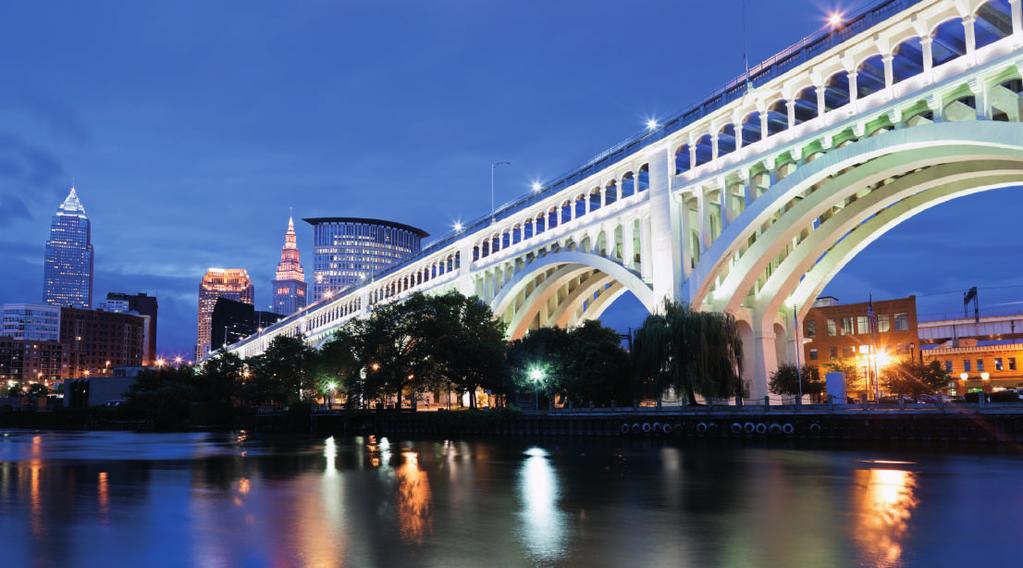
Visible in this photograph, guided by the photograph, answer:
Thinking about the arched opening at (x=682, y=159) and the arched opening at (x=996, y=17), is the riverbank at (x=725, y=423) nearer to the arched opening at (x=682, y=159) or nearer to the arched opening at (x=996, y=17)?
the arched opening at (x=682, y=159)

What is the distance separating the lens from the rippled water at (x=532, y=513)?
1341cm

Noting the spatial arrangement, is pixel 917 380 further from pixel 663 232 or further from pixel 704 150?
pixel 704 150

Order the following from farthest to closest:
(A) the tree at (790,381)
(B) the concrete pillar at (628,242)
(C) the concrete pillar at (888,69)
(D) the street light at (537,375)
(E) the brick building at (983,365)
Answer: (E) the brick building at (983,365)
(D) the street light at (537,375)
(B) the concrete pillar at (628,242)
(A) the tree at (790,381)
(C) the concrete pillar at (888,69)

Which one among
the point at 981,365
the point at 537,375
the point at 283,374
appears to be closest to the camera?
the point at 537,375

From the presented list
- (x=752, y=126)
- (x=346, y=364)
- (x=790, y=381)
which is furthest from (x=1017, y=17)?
(x=346, y=364)

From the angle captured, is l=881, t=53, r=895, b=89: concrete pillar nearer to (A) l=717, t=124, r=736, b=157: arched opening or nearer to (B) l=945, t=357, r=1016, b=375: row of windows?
(A) l=717, t=124, r=736, b=157: arched opening

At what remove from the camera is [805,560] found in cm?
1266

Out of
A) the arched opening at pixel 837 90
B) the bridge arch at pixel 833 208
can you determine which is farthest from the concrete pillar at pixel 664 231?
the arched opening at pixel 837 90

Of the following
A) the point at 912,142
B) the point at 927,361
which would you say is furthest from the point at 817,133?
the point at 927,361

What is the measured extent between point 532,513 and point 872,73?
1526 inches

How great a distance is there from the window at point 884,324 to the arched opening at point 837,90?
146ft

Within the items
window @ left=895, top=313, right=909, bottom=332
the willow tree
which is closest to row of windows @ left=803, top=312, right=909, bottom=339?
window @ left=895, top=313, right=909, bottom=332

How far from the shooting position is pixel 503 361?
234 feet

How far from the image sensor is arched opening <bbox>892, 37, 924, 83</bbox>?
43312 millimetres
